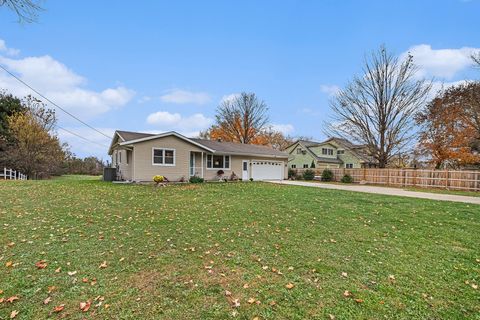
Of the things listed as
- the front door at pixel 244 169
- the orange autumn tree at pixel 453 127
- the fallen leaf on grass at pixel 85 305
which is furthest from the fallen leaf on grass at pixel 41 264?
the orange autumn tree at pixel 453 127

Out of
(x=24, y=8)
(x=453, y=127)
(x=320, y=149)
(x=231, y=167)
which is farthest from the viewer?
(x=320, y=149)

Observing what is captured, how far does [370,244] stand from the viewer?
4.99 m

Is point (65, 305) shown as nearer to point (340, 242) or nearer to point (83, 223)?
point (83, 223)

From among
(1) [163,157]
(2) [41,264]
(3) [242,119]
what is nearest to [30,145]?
(1) [163,157]

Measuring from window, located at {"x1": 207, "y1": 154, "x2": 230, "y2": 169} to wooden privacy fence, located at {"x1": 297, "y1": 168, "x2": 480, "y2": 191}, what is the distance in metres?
12.3

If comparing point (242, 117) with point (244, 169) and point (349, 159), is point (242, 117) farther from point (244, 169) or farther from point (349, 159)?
point (244, 169)

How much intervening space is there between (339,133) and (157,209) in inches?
897

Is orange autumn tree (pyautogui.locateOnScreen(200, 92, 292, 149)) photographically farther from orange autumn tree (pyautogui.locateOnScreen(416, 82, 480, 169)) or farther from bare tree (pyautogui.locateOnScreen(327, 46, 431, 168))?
orange autumn tree (pyautogui.locateOnScreen(416, 82, 480, 169))

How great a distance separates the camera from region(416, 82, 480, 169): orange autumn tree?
74.4ft

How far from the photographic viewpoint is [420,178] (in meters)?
20.5

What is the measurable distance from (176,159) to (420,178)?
19104 mm

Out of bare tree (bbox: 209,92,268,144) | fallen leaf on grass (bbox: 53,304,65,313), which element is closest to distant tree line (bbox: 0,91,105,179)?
bare tree (bbox: 209,92,268,144)

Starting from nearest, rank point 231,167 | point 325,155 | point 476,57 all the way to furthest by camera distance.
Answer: point 476,57, point 231,167, point 325,155

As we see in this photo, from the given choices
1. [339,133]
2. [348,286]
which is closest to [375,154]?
[339,133]
